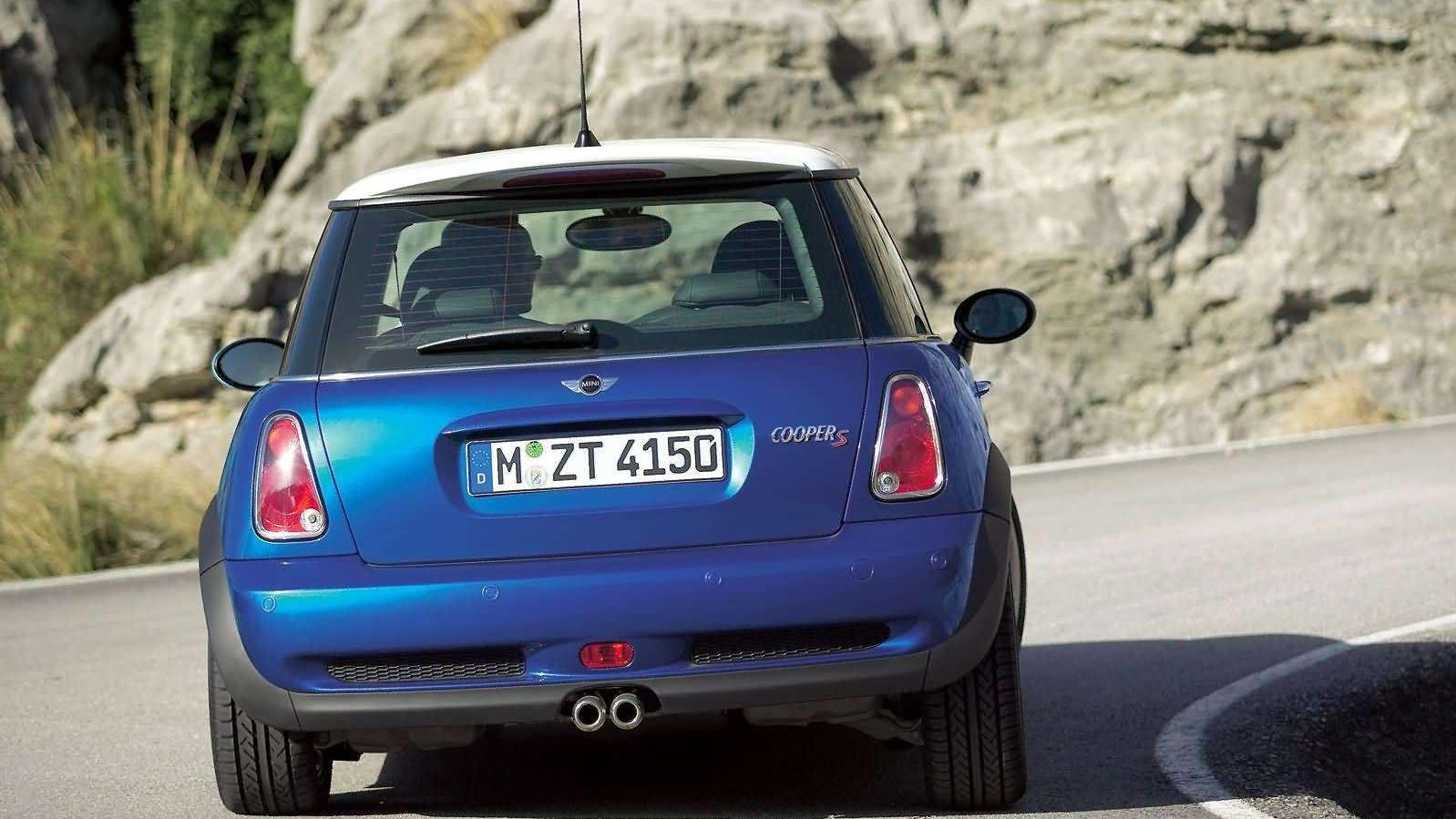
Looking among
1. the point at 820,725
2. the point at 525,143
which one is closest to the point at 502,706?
the point at 820,725

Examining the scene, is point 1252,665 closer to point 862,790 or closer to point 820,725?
point 820,725

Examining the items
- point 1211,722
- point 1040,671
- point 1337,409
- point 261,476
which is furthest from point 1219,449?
point 261,476

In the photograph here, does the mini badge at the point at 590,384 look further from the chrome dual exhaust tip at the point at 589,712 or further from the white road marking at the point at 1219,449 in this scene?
the white road marking at the point at 1219,449

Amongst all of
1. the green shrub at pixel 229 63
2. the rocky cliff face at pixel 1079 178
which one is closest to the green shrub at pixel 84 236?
the rocky cliff face at pixel 1079 178

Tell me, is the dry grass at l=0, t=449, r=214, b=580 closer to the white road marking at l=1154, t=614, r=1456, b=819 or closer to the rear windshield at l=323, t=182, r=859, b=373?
the white road marking at l=1154, t=614, r=1456, b=819

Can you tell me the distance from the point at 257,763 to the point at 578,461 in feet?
3.96

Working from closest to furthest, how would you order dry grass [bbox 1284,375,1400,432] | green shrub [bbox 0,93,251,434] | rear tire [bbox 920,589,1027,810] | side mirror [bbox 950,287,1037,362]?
rear tire [bbox 920,589,1027,810] < side mirror [bbox 950,287,1037,362] < dry grass [bbox 1284,375,1400,432] < green shrub [bbox 0,93,251,434]

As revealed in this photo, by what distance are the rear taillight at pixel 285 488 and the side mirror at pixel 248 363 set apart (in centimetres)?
92

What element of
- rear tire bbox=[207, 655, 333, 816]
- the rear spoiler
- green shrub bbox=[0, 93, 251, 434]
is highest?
the rear spoiler

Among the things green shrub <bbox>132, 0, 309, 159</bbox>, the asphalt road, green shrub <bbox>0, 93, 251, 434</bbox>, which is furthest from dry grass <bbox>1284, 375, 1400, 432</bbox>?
green shrub <bbox>132, 0, 309, 159</bbox>

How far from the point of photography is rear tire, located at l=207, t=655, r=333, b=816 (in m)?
5.04

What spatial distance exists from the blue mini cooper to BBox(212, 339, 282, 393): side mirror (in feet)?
2.65

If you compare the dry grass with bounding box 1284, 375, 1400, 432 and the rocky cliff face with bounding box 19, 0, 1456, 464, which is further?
the rocky cliff face with bounding box 19, 0, 1456, 464

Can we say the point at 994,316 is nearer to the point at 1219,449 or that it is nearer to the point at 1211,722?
the point at 1211,722
